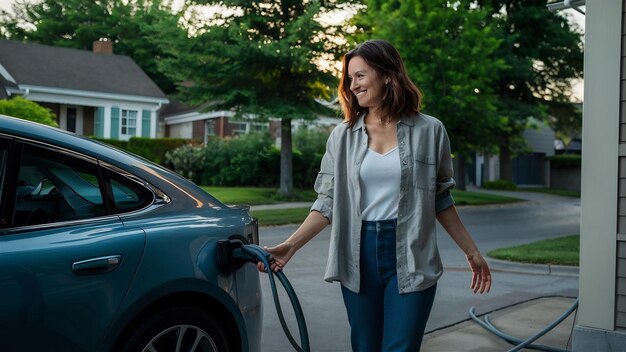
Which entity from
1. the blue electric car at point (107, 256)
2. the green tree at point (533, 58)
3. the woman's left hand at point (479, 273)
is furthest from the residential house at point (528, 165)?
the blue electric car at point (107, 256)

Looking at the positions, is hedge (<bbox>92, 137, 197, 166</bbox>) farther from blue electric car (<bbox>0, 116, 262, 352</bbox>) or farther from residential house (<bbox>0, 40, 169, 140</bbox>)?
blue electric car (<bbox>0, 116, 262, 352</bbox>)

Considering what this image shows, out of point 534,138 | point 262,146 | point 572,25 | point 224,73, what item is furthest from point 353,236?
point 534,138

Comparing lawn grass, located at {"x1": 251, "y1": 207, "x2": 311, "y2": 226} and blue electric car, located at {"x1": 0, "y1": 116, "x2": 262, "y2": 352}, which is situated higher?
blue electric car, located at {"x1": 0, "y1": 116, "x2": 262, "y2": 352}

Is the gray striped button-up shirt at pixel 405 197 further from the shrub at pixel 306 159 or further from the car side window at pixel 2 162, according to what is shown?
the shrub at pixel 306 159

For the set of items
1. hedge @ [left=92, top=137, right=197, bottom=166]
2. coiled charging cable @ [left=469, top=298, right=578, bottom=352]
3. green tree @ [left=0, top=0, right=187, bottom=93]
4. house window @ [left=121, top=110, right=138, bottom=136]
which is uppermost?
green tree @ [left=0, top=0, right=187, bottom=93]

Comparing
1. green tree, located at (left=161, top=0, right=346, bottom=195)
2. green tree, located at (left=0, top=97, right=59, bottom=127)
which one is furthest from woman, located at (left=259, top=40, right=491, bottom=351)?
green tree, located at (left=161, top=0, right=346, bottom=195)

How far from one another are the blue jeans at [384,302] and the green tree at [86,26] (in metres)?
46.7

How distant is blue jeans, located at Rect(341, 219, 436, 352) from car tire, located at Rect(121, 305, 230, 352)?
743 millimetres

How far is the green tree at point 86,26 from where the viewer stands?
4916cm

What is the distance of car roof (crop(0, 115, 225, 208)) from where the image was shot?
10.7ft

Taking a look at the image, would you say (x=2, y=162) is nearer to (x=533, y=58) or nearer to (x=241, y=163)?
(x=241, y=163)

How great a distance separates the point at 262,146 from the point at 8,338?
90.0 ft

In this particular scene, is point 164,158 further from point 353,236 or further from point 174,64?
point 353,236

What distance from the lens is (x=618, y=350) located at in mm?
5129
